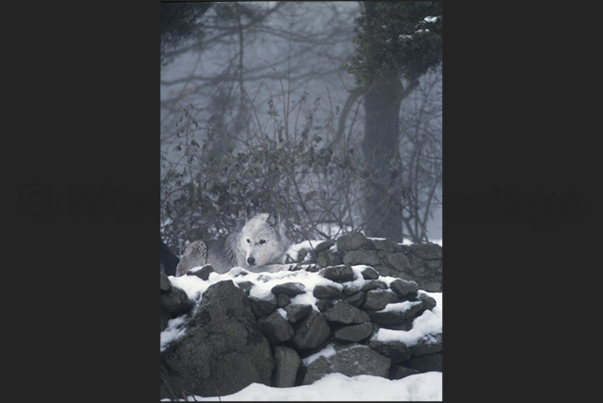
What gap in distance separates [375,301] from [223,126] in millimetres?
2550

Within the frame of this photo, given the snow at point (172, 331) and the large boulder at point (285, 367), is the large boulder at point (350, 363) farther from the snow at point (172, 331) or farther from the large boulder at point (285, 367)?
the snow at point (172, 331)

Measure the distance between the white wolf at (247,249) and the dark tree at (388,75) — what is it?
121cm

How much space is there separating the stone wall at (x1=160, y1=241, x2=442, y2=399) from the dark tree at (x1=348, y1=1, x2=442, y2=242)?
1.62 m

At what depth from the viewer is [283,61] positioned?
5.24 metres

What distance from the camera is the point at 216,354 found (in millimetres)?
3756

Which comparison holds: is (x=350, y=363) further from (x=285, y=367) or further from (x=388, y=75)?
(x=388, y=75)

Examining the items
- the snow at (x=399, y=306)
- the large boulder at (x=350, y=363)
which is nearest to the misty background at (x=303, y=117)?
the snow at (x=399, y=306)

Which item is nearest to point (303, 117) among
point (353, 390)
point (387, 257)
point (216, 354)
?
point (387, 257)

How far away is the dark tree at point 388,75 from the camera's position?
4.52 m

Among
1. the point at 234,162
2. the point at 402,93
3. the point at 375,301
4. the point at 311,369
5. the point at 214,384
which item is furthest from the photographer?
the point at 234,162

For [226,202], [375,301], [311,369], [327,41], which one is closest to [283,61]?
[327,41]

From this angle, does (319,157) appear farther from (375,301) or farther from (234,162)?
(375,301)

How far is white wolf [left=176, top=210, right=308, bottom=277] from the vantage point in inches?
197

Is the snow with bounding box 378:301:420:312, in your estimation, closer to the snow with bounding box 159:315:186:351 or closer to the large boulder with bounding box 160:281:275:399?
the large boulder with bounding box 160:281:275:399
